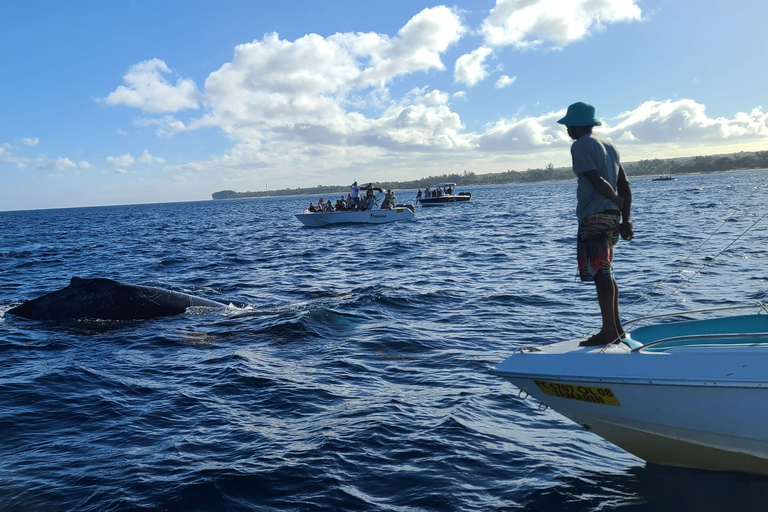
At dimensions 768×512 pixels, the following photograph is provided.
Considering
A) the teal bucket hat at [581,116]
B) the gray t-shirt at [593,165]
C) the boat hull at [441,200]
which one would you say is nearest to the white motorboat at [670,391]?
the gray t-shirt at [593,165]

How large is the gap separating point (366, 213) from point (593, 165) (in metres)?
35.3

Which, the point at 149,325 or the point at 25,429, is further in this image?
the point at 149,325

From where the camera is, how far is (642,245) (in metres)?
20.2

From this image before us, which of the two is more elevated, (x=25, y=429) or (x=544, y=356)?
(x=544, y=356)

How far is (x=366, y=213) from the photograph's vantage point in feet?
131

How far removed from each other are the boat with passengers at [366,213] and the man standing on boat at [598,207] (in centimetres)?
3486

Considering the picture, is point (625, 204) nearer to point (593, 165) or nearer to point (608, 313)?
point (593, 165)

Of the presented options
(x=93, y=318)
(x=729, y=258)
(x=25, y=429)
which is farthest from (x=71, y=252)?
(x=729, y=258)

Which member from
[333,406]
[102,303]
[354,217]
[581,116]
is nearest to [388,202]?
[354,217]

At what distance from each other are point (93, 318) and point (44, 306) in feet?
4.55

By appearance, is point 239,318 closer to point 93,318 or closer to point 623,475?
point 93,318

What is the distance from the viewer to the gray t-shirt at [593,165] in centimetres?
473

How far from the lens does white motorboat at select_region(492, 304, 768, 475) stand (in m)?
3.87

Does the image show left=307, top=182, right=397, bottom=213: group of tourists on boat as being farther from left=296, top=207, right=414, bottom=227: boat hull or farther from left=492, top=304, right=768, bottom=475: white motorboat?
left=492, top=304, right=768, bottom=475: white motorboat
